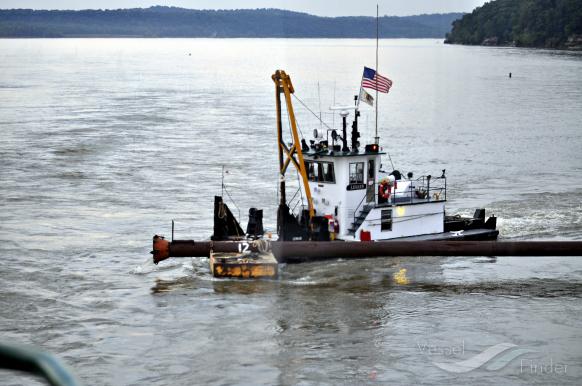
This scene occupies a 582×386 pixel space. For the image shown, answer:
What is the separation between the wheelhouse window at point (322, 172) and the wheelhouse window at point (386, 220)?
256 cm

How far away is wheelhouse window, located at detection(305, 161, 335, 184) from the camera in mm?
37094

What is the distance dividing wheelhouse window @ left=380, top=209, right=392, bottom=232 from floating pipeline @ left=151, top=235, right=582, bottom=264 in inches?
105

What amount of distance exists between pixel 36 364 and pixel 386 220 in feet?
120

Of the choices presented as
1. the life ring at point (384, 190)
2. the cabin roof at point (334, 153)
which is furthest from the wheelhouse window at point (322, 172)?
the life ring at point (384, 190)

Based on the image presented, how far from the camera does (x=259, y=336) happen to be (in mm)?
27078

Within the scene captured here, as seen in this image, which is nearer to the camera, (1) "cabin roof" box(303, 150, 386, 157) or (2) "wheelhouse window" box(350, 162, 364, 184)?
(1) "cabin roof" box(303, 150, 386, 157)

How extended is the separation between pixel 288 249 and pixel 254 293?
362 cm

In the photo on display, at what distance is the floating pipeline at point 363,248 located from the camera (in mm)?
34688

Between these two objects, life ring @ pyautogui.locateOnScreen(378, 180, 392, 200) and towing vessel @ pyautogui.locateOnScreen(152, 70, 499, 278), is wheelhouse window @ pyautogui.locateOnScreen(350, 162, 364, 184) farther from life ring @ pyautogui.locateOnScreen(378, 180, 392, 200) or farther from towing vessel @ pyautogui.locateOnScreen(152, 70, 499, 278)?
life ring @ pyautogui.locateOnScreen(378, 180, 392, 200)

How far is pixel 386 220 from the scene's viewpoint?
37719mm

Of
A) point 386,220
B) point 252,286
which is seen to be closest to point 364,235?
point 386,220

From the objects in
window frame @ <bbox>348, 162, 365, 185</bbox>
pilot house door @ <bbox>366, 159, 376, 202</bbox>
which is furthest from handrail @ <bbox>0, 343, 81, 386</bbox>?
pilot house door @ <bbox>366, 159, 376, 202</bbox>

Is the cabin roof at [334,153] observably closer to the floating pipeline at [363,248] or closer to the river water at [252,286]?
the floating pipeline at [363,248]

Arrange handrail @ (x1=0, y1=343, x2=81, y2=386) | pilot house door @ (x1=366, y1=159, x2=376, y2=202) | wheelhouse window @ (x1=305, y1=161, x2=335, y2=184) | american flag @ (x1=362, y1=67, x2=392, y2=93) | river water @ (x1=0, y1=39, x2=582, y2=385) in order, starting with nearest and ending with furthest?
handrail @ (x1=0, y1=343, x2=81, y2=386), river water @ (x1=0, y1=39, x2=582, y2=385), american flag @ (x1=362, y1=67, x2=392, y2=93), wheelhouse window @ (x1=305, y1=161, x2=335, y2=184), pilot house door @ (x1=366, y1=159, x2=376, y2=202)
